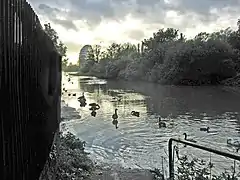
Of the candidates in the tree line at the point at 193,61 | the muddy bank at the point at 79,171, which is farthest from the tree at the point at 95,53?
the muddy bank at the point at 79,171

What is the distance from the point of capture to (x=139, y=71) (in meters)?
54.7

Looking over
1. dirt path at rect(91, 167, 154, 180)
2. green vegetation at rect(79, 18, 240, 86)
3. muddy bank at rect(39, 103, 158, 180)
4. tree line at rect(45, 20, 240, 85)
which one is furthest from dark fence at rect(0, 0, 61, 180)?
green vegetation at rect(79, 18, 240, 86)

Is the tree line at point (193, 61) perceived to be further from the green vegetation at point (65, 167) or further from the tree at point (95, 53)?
the green vegetation at point (65, 167)

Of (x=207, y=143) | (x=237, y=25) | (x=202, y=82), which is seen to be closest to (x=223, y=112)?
(x=207, y=143)

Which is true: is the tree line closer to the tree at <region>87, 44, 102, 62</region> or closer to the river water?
the river water

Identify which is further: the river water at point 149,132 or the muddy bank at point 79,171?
the river water at point 149,132

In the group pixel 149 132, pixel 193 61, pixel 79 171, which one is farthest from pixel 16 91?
pixel 193 61

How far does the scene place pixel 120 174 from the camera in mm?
6688

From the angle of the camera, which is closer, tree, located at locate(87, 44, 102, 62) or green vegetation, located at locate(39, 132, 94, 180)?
green vegetation, located at locate(39, 132, 94, 180)

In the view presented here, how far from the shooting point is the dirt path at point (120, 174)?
20.8 feet

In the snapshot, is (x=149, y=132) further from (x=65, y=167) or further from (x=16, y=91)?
(x=16, y=91)

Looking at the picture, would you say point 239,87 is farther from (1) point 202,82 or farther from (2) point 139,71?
(2) point 139,71

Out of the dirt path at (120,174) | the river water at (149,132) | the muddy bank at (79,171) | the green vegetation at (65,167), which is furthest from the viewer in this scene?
the river water at (149,132)

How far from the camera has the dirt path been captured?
6.34 metres
